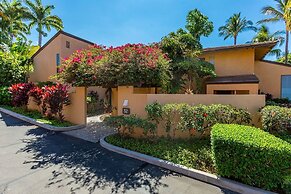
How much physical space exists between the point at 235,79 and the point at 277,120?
8.57m

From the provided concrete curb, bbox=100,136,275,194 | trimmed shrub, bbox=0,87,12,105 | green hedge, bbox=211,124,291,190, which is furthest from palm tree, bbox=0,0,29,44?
green hedge, bbox=211,124,291,190

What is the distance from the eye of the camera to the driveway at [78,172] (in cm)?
418

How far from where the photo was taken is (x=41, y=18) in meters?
28.4

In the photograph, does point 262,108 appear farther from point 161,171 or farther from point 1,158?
point 1,158

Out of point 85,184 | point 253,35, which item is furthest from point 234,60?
point 253,35

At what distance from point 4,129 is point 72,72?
168 inches

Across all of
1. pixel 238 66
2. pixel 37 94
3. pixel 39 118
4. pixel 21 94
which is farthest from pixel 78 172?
pixel 238 66

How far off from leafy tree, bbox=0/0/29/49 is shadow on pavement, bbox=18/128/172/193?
87.1ft

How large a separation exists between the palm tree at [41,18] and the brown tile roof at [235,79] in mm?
27157

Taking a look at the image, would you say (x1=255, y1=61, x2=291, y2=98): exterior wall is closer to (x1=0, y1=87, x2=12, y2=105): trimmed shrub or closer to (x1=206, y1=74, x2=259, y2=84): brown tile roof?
(x1=206, y1=74, x2=259, y2=84): brown tile roof

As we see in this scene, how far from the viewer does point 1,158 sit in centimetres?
555

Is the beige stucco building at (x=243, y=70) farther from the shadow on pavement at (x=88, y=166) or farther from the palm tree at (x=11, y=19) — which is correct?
the palm tree at (x=11, y=19)

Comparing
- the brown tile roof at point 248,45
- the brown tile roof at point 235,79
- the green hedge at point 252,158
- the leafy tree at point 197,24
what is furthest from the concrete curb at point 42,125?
the leafy tree at point 197,24

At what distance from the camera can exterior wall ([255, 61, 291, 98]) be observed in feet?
50.1
